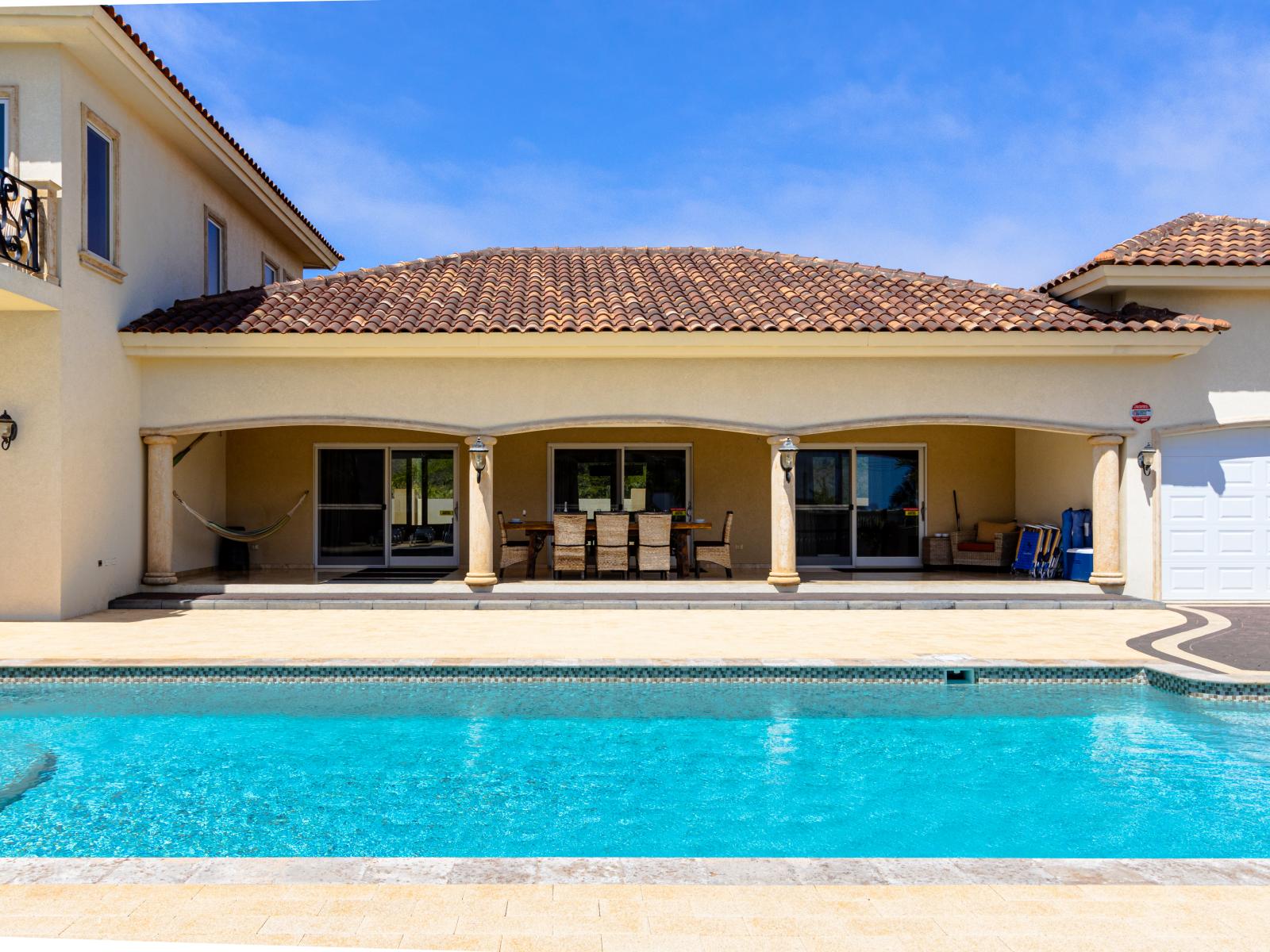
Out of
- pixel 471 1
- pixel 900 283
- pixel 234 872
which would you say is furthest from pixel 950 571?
pixel 234 872

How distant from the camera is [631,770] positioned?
627 centimetres

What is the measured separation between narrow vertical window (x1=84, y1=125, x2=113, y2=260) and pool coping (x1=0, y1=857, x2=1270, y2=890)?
10.3 m

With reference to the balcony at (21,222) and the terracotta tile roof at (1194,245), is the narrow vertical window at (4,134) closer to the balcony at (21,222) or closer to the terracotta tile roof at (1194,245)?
the balcony at (21,222)

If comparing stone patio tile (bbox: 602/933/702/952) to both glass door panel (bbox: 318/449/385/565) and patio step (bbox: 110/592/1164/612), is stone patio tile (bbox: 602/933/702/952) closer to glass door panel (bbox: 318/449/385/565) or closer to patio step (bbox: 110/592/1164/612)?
patio step (bbox: 110/592/1164/612)

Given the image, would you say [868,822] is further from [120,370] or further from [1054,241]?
[1054,241]

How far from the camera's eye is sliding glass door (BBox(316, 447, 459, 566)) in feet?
56.5

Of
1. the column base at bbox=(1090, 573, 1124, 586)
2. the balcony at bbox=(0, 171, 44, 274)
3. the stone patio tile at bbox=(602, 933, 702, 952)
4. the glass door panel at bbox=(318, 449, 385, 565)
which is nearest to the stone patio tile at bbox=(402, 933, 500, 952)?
the stone patio tile at bbox=(602, 933, 702, 952)

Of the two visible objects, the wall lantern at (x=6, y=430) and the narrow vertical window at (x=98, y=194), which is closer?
the wall lantern at (x=6, y=430)

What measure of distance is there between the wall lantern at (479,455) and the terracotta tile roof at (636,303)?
1598mm

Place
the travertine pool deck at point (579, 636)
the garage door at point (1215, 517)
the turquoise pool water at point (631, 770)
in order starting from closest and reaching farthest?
the turquoise pool water at point (631, 770)
the travertine pool deck at point (579, 636)
the garage door at point (1215, 517)

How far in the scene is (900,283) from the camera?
50.9 feet

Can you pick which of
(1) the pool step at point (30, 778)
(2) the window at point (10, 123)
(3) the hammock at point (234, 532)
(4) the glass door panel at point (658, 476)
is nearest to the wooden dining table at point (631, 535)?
(4) the glass door panel at point (658, 476)

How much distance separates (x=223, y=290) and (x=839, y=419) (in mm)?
11260

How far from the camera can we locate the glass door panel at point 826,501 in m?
17.5
